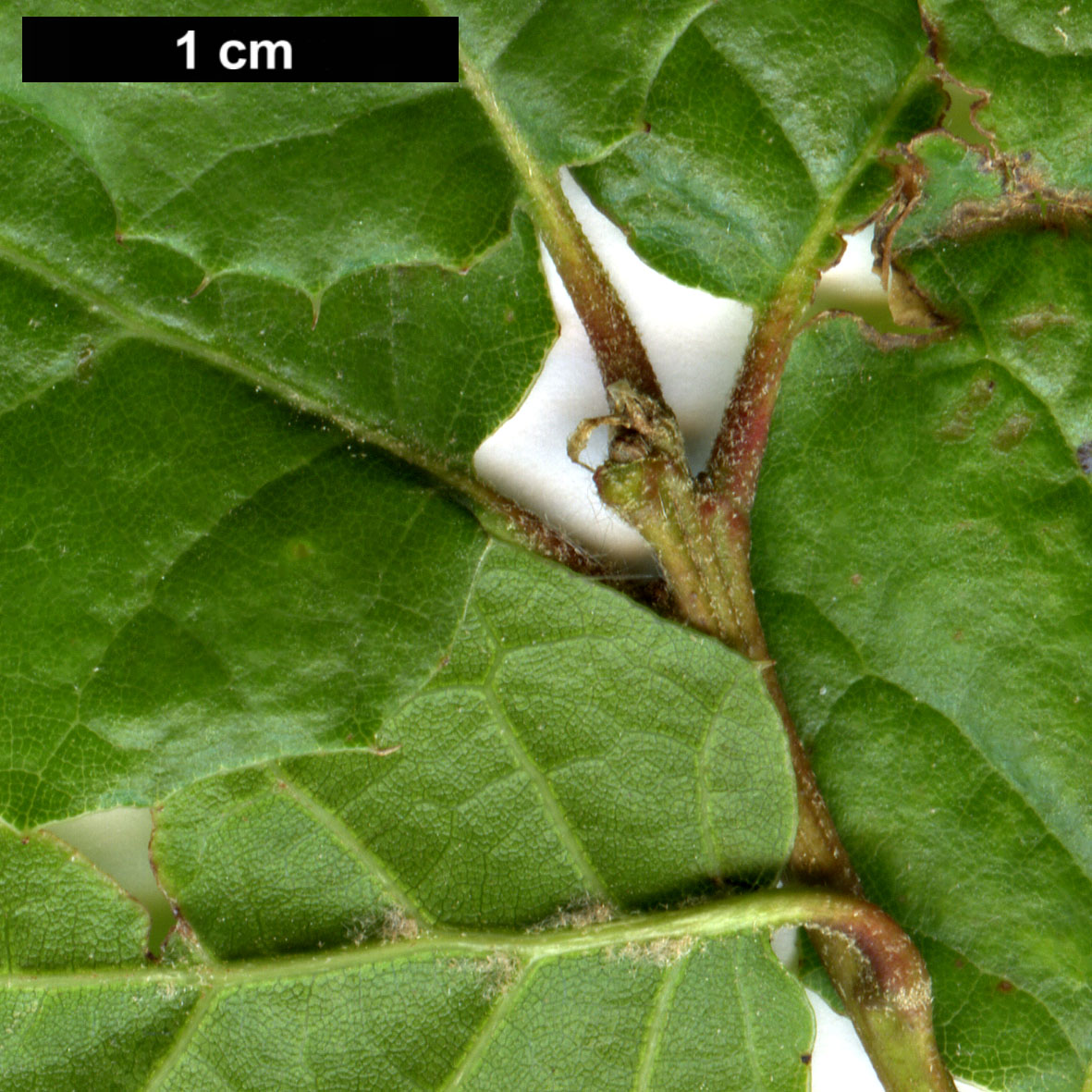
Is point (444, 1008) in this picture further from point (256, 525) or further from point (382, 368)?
point (382, 368)

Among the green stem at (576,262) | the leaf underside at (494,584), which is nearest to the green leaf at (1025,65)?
the leaf underside at (494,584)

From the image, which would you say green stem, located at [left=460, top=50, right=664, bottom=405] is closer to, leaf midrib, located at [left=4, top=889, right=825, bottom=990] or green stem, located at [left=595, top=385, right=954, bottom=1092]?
green stem, located at [left=595, top=385, right=954, bottom=1092]

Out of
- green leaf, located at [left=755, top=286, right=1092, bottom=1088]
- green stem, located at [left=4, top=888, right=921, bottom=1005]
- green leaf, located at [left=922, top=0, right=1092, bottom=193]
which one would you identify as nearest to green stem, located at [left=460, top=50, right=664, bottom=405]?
green leaf, located at [left=755, top=286, right=1092, bottom=1088]

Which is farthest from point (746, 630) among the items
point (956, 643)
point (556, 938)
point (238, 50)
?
→ point (238, 50)

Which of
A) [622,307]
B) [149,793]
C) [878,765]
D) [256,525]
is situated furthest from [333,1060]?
[622,307]

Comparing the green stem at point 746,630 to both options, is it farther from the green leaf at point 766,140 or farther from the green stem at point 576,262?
the green leaf at point 766,140

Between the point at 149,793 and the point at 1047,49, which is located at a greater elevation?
the point at 1047,49
